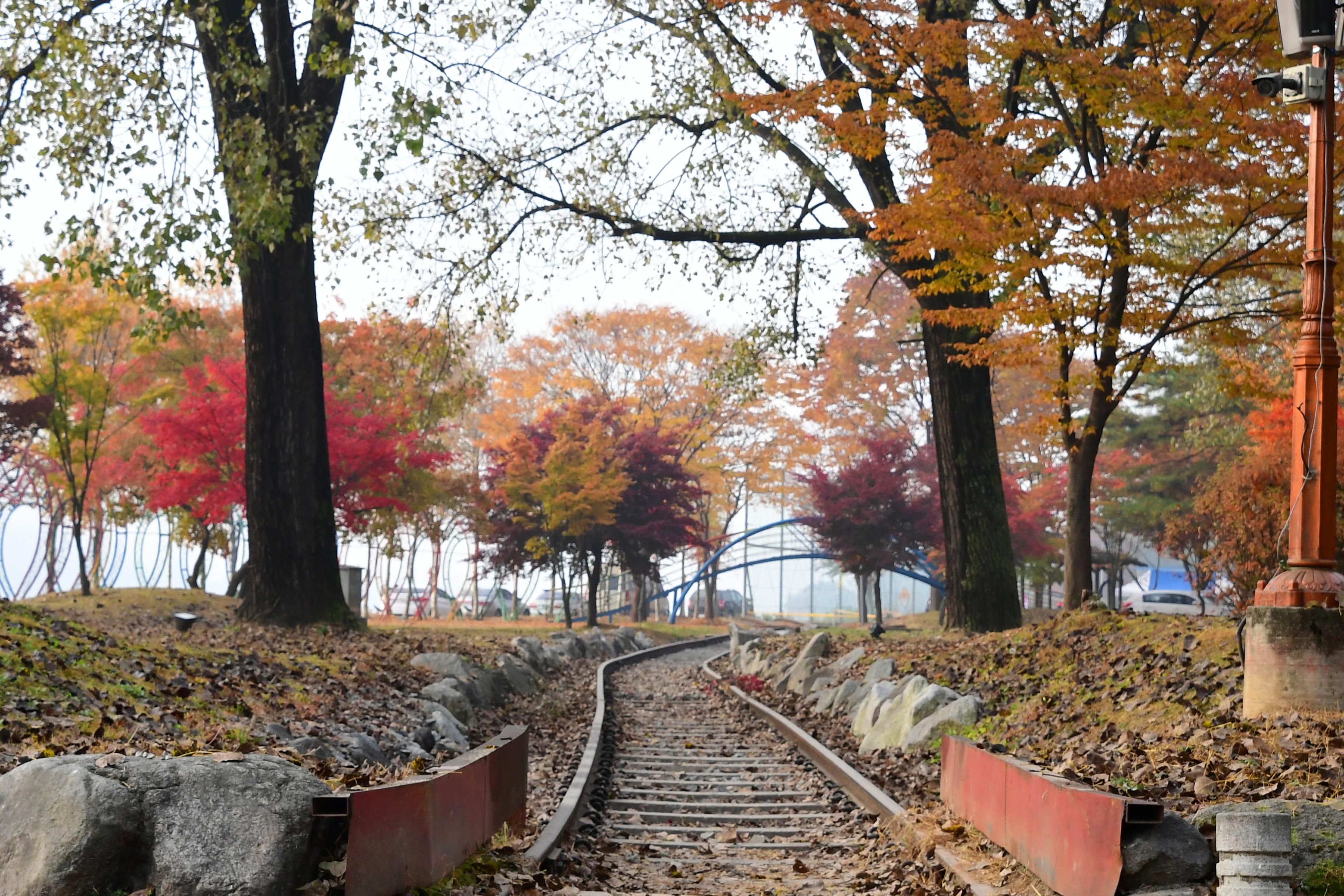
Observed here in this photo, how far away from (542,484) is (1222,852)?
84.3ft

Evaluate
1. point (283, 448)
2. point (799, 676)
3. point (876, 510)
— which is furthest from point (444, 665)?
point (876, 510)

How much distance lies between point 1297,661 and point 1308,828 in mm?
1954

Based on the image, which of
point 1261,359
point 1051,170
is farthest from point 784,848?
point 1261,359

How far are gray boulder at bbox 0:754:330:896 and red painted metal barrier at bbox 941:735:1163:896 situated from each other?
2.89m

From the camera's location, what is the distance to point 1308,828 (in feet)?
15.0

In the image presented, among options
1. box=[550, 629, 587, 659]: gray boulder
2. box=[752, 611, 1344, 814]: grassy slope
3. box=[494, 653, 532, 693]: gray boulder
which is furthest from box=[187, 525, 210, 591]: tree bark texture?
box=[752, 611, 1344, 814]: grassy slope

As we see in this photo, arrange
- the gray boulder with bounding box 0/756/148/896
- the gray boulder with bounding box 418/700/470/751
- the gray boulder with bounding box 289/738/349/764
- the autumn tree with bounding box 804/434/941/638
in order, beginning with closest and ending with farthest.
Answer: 1. the gray boulder with bounding box 0/756/148/896
2. the gray boulder with bounding box 289/738/349/764
3. the gray boulder with bounding box 418/700/470/751
4. the autumn tree with bounding box 804/434/941/638

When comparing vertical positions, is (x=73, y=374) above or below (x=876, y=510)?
above

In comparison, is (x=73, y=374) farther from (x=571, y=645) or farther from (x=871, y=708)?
(x=871, y=708)

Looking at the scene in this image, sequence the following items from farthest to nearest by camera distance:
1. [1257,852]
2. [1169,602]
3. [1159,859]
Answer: [1169,602], [1159,859], [1257,852]

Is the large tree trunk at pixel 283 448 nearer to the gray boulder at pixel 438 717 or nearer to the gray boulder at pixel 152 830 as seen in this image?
the gray boulder at pixel 438 717

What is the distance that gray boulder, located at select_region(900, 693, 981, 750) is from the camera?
30.5ft

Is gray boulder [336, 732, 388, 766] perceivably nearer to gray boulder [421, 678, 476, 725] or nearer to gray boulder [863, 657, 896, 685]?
gray boulder [421, 678, 476, 725]

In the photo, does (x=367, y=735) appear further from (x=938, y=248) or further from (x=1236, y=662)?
(x=938, y=248)
